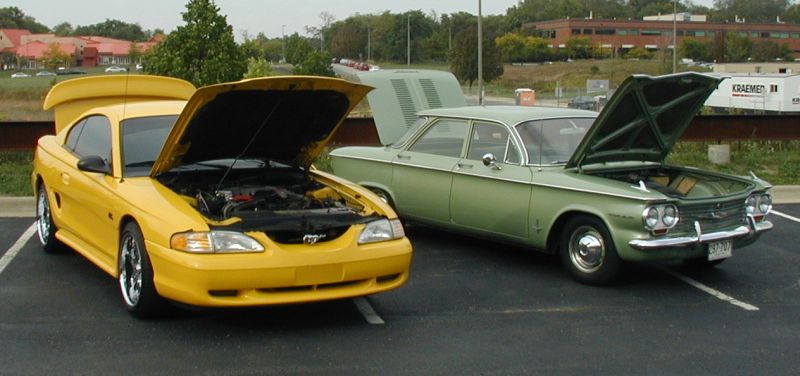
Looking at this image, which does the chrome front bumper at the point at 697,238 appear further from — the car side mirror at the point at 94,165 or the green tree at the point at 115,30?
the green tree at the point at 115,30

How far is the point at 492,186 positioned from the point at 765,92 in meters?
42.1

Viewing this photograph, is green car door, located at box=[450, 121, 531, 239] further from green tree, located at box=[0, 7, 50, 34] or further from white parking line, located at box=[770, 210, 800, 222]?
green tree, located at box=[0, 7, 50, 34]

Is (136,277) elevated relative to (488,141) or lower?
lower

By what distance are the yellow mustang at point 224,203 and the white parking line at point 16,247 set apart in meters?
0.45

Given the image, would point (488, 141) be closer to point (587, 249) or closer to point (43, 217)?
point (587, 249)

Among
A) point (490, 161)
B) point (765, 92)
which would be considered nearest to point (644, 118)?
point (490, 161)

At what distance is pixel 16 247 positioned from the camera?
27.9ft

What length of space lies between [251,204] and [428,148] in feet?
10.1

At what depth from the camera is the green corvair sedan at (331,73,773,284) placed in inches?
279

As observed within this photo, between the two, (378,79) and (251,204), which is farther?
(378,79)

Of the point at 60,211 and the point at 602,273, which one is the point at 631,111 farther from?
the point at 60,211

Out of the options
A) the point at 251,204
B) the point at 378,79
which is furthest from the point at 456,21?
the point at 251,204

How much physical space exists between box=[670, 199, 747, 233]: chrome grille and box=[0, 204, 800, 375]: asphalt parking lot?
1.74ft

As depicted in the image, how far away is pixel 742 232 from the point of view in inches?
290
